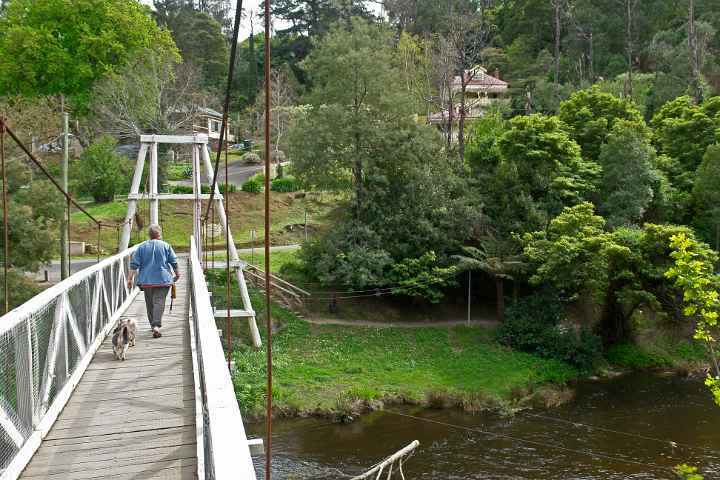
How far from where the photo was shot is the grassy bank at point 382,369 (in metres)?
16.5

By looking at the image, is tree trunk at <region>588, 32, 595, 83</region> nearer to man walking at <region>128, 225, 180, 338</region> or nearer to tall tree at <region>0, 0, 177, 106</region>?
tall tree at <region>0, 0, 177, 106</region>

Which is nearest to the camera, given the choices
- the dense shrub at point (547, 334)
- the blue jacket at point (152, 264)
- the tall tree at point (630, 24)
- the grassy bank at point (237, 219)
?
the blue jacket at point (152, 264)

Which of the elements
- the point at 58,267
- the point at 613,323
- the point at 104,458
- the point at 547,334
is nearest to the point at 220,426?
the point at 104,458

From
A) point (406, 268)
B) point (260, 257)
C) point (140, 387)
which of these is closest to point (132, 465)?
point (140, 387)

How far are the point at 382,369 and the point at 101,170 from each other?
636 inches

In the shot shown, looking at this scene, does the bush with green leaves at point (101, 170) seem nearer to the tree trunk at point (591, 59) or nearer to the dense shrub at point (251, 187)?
the dense shrub at point (251, 187)

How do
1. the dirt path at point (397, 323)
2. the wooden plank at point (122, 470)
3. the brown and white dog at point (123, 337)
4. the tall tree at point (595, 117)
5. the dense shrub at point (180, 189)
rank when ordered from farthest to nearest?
the dense shrub at point (180, 189)
the tall tree at point (595, 117)
the dirt path at point (397, 323)
the brown and white dog at point (123, 337)
the wooden plank at point (122, 470)

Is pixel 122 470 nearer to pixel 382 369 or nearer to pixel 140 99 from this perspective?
pixel 382 369

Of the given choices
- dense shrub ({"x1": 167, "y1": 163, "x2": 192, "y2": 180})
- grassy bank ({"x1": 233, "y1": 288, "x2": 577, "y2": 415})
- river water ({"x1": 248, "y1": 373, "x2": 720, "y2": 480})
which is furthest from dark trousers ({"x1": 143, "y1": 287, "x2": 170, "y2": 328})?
dense shrub ({"x1": 167, "y1": 163, "x2": 192, "y2": 180})

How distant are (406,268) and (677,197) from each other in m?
9.28

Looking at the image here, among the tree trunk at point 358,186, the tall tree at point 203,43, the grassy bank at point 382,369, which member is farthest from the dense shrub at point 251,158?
the grassy bank at point 382,369

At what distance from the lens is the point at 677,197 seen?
73.8 ft

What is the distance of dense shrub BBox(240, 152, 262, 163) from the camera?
38.9 metres

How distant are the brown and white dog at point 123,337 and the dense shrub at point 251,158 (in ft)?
111
